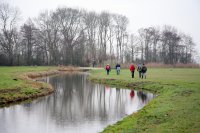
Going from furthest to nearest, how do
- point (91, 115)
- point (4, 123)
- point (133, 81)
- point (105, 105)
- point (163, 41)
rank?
point (163, 41) → point (133, 81) → point (105, 105) → point (91, 115) → point (4, 123)

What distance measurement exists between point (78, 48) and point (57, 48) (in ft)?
21.3

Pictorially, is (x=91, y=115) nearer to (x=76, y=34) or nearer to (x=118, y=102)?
(x=118, y=102)

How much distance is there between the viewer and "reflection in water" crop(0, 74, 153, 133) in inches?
566

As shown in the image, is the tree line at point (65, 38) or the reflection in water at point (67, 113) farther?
the tree line at point (65, 38)

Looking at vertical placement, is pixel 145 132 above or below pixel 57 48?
below

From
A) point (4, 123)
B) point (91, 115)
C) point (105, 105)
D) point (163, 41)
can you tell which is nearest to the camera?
point (4, 123)

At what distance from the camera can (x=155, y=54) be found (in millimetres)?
94875

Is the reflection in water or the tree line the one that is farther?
the tree line

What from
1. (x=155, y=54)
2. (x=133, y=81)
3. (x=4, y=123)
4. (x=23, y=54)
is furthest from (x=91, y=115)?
(x=155, y=54)

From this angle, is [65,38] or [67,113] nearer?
[67,113]

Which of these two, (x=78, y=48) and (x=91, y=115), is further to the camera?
(x=78, y=48)

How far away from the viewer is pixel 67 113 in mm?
18062

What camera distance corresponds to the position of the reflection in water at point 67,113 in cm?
1437

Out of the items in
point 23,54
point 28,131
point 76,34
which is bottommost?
point 28,131
